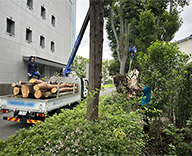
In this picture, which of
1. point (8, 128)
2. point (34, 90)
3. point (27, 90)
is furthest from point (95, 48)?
point (8, 128)

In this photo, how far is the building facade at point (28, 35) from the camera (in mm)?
11219

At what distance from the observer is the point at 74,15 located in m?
54.4

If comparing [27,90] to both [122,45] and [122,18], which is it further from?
[122,18]

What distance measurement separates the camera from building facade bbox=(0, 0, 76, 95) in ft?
36.8

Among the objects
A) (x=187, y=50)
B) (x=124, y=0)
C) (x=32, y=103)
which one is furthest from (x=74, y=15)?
(x=32, y=103)

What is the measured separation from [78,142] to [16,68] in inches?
482

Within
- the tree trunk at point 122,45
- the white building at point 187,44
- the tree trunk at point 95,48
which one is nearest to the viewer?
the tree trunk at point 95,48

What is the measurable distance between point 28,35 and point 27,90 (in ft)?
35.6

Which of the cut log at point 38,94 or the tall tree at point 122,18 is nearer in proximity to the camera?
the cut log at point 38,94

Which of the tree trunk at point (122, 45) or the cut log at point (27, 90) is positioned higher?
the tree trunk at point (122, 45)

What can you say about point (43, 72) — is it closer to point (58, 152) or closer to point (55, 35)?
point (55, 35)

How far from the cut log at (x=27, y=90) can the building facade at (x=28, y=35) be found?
22.8 feet

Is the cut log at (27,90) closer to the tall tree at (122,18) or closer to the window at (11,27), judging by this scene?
the window at (11,27)

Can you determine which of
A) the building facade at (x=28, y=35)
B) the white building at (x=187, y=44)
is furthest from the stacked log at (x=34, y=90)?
the white building at (x=187, y=44)
